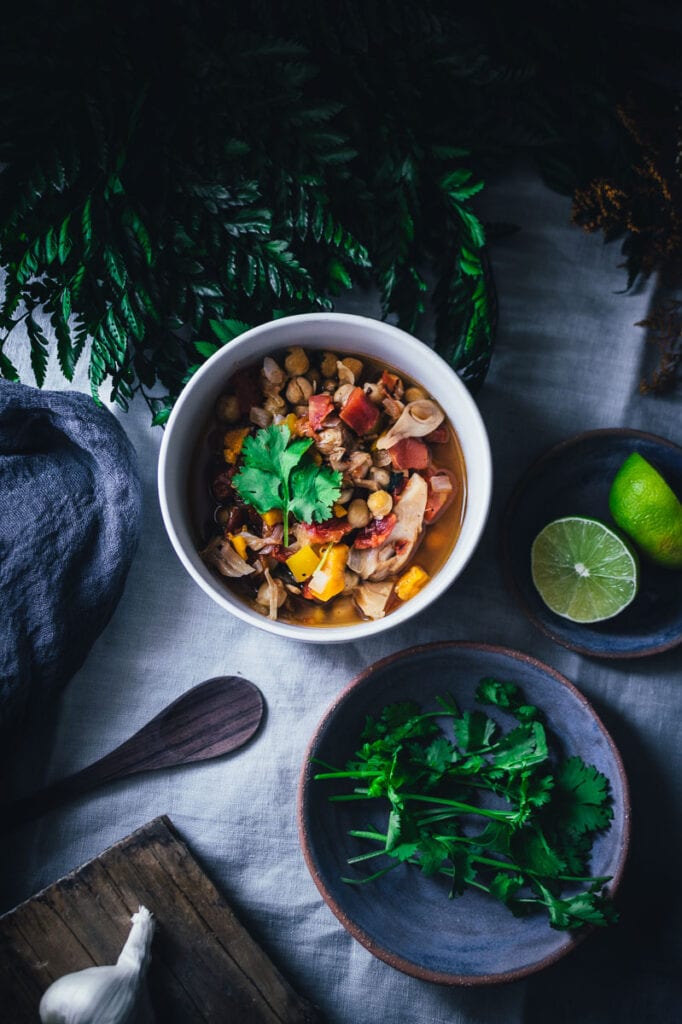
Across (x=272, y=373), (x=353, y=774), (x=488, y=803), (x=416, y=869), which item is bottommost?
(x=416, y=869)

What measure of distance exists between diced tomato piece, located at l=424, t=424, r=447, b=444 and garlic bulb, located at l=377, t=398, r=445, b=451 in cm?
2

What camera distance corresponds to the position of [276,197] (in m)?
1.34

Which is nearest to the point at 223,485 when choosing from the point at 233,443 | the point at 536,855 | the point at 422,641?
the point at 233,443

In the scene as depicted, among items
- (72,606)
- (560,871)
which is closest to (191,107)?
(72,606)

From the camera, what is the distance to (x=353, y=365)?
139cm

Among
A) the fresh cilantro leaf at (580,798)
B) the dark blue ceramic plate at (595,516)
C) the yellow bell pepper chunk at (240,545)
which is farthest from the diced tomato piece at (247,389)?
the fresh cilantro leaf at (580,798)

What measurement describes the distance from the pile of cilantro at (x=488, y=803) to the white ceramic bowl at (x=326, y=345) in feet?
0.96

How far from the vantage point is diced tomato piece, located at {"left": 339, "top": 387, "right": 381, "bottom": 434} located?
4.50 feet

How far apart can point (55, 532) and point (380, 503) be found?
610 millimetres

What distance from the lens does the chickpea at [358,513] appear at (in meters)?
1.38

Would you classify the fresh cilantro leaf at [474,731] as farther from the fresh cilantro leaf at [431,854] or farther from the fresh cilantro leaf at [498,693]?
the fresh cilantro leaf at [431,854]

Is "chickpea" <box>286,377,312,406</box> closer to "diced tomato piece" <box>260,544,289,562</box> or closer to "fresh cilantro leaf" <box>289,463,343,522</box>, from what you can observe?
"fresh cilantro leaf" <box>289,463,343,522</box>

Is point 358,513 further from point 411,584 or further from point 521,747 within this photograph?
point 521,747

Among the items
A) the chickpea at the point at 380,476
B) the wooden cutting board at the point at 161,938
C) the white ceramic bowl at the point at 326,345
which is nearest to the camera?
the white ceramic bowl at the point at 326,345
